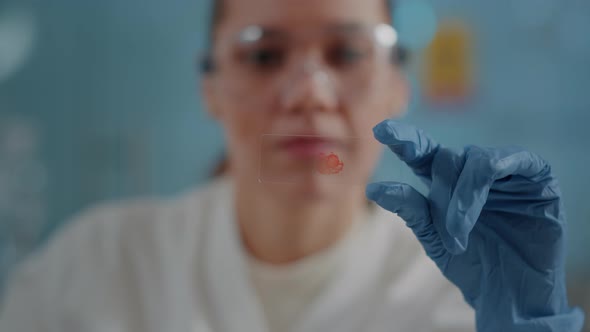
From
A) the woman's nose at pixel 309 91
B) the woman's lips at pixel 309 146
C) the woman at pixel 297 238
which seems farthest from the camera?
the woman's nose at pixel 309 91

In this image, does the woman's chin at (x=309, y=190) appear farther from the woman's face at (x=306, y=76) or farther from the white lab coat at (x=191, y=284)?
the white lab coat at (x=191, y=284)

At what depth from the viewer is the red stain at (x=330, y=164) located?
0.96 metres

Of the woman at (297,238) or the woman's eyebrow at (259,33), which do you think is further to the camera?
the woman's eyebrow at (259,33)

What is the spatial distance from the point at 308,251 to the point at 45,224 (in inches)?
73.5

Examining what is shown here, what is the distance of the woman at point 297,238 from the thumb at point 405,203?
0.05 m

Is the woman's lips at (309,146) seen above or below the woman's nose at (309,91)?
below

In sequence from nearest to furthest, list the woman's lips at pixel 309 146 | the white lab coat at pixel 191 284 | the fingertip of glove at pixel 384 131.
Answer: the fingertip of glove at pixel 384 131, the woman's lips at pixel 309 146, the white lab coat at pixel 191 284

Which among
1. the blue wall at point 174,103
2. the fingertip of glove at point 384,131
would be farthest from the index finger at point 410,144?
the blue wall at point 174,103

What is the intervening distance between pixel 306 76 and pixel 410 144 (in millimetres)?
426

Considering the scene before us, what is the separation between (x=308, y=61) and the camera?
3.82 ft

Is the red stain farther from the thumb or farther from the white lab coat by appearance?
the white lab coat

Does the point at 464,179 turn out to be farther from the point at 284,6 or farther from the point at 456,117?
the point at 456,117

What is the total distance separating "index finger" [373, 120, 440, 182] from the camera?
0.75m

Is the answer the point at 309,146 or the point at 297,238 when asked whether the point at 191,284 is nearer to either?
the point at 297,238
